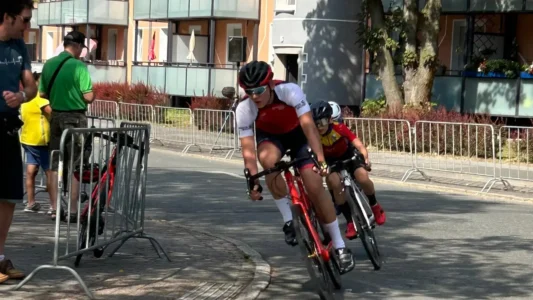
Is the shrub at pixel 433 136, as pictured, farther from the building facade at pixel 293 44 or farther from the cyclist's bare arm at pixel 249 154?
the cyclist's bare arm at pixel 249 154

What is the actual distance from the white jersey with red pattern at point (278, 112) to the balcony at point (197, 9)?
32.8 meters

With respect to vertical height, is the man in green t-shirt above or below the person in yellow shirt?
above

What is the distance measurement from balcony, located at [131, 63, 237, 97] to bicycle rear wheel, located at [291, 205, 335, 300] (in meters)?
32.0

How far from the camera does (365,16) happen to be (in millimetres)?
31734

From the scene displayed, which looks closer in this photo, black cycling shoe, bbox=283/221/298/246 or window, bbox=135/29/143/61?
black cycling shoe, bbox=283/221/298/246

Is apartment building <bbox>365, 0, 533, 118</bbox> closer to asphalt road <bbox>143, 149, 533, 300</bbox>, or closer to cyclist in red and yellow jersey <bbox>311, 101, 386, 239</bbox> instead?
asphalt road <bbox>143, 149, 533, 300</bbox>

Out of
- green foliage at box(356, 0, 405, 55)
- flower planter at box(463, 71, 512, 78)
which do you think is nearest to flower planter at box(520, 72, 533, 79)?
flower planter at box(463, 71, 512, 78)

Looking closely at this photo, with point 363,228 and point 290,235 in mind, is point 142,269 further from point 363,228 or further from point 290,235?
point 363,228

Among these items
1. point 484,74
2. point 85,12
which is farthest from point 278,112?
point 85,12

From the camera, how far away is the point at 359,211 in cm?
972

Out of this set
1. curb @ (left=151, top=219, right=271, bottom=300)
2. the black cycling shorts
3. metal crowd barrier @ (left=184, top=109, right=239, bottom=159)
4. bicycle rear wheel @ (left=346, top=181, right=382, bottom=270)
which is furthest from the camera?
metal crowd barrier @ (left=184, top=109, right=239, bottom=159)

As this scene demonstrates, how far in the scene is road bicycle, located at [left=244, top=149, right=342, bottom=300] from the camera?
25.0 feet

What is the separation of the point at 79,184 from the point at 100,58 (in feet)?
158

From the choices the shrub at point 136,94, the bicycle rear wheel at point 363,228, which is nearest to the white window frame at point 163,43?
the shrub at point 136,94
